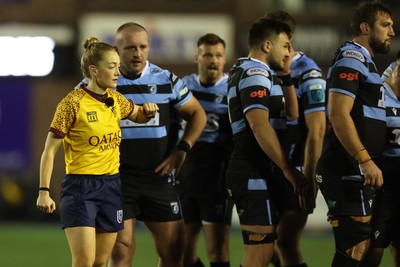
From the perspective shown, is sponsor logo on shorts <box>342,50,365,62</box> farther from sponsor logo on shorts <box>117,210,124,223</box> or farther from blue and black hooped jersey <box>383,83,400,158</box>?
sponsor logo on shorts <box>117,210,124,223</box>

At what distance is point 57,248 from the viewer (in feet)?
42.8

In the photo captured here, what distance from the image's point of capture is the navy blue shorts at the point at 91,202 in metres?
6.63

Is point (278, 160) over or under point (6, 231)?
over

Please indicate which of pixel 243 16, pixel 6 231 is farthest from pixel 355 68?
pixel 243 16

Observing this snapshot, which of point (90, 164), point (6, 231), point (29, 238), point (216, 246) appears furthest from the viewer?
point (6, 231)

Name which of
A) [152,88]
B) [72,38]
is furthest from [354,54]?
[72,38]

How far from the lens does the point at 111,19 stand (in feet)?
59.6

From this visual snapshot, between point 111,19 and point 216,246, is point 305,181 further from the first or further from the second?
point 111,19

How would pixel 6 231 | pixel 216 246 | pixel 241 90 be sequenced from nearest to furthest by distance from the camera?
1. pixel 241 90
2. pixel 216 246
3. pixel 6 231

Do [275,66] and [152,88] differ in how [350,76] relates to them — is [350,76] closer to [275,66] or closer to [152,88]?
[275,66]

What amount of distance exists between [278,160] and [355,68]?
889 mm

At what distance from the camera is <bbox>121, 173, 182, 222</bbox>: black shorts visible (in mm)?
7488

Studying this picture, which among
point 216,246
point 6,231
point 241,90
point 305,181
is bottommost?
point 6,231

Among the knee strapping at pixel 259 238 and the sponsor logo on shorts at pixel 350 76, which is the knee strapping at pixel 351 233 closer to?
the knee strapping at pixel 259 238
